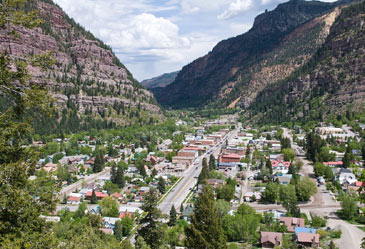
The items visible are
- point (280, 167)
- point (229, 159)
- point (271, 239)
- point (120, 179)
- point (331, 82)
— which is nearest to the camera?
point (271, 239)

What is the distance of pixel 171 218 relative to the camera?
50125mm

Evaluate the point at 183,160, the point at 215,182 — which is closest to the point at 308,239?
the point at 215,182

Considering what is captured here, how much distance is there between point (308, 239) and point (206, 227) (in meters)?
27.8

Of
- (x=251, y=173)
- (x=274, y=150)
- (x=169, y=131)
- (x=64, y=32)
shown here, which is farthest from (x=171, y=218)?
(x=64, y=32)

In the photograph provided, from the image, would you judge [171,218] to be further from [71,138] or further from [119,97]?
[119,97]

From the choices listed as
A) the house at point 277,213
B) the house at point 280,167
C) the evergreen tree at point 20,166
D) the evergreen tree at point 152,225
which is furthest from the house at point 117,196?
the evergreen tree at point 20,166

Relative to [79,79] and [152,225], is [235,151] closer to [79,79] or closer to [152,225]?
[152,225]

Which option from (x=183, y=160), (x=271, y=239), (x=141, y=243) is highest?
(x=141, y=243)

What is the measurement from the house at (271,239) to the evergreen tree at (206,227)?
24.7 m

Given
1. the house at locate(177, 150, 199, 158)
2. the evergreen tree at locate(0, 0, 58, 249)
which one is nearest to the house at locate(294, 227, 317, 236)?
the evergreen tree at locate(0, 0, 58, 249)

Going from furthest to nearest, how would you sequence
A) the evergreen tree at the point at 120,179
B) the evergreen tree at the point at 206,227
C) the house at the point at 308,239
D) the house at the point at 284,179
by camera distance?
the evergreen tree at the point at 120,179 → the house at the point at 284,179 → the house at the point at 308,239 → the evergreen tree at the point at 206,227

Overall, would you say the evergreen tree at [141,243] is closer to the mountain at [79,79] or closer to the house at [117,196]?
the house at [117,196]

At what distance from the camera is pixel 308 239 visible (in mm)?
44031

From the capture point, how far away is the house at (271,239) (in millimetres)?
44219
